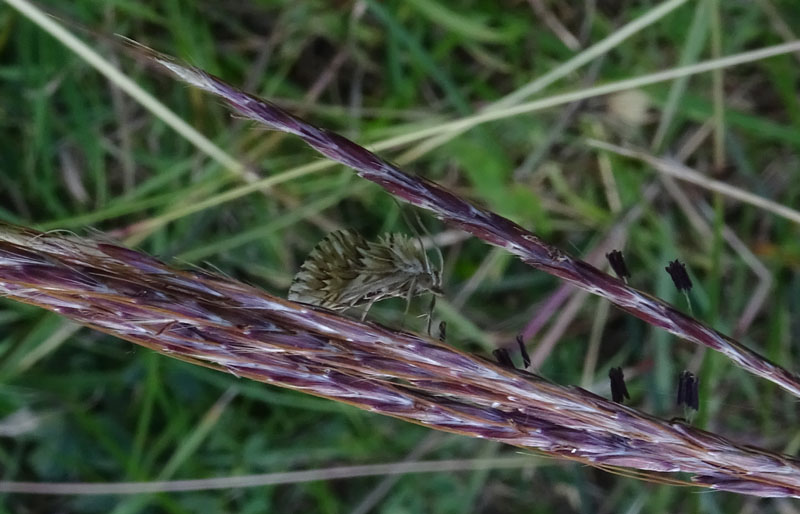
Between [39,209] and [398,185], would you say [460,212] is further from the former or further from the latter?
[39,209]

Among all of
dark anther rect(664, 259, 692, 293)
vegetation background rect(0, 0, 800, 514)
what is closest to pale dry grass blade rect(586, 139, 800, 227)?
vegetation background rect(0, 0, 800, 514)

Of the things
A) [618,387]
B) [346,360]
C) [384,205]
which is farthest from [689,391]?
[384,205]

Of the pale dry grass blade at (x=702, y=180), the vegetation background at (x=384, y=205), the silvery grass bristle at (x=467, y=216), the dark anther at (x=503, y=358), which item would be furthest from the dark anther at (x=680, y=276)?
the vegetation background at (x=384, y=205)

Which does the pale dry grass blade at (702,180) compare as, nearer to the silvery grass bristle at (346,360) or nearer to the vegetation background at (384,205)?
the vegetation background at (384,205)

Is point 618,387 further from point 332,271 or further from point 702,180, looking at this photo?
point 702,180

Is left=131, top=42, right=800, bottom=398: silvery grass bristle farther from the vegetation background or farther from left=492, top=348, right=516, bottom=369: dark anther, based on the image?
the vegetation background
